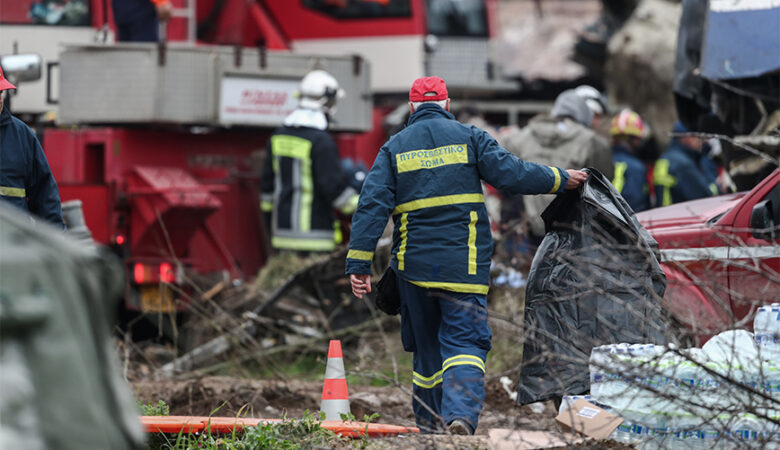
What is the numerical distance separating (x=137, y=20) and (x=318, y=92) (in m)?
1.92

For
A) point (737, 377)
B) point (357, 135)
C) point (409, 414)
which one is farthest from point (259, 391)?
point (357, 135)

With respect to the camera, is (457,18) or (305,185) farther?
(457,18)

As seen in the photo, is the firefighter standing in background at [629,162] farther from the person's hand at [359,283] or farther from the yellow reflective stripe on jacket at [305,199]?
the person's hand at [359,283]

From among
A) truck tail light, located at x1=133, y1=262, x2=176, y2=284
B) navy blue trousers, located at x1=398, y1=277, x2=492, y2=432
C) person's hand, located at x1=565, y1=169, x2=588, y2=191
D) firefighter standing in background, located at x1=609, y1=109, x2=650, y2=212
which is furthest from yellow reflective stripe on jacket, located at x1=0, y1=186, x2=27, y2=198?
firefighter standing in background, located at x1=609, y1=109, x2=650, y2=212

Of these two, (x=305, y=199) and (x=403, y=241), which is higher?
(x=403, y=241)

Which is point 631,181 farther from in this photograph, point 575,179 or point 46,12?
point 46,12

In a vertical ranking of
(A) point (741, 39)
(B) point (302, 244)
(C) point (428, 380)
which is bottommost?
(C) point (428, 380)

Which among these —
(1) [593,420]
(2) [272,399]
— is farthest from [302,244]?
(1) [593,420]

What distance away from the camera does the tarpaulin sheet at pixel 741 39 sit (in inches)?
324

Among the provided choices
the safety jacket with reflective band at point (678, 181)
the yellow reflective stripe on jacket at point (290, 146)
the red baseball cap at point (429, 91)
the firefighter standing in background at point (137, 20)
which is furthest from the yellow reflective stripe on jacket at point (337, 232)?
the red baseball cap at point (429, 91)

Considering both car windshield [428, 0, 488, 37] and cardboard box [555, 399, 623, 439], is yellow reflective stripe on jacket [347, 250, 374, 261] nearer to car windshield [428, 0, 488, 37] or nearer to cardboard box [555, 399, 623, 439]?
cardboard box [555, 399, 623, 439]

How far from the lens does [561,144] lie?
358 inches

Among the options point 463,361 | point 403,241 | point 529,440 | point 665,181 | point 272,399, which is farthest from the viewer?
point 665,181

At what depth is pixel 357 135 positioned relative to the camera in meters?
10.6
